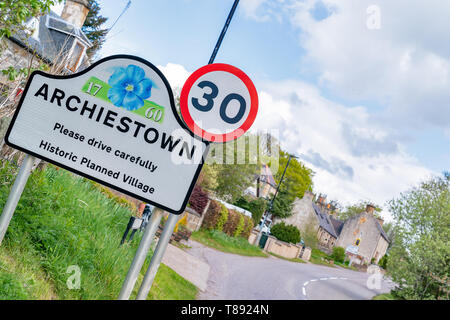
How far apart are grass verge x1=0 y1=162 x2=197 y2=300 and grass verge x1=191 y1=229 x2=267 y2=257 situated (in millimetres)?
15789

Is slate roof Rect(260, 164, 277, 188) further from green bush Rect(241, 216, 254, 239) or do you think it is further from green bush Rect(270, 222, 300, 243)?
green bush Rect(241, 216, 254, 239)

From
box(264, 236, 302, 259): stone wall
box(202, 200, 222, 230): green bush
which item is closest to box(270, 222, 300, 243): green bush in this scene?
box(264, 236, 302, 259): stone wall

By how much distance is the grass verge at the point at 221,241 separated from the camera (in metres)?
22.5

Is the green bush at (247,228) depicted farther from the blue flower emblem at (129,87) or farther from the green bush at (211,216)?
the blue flower emblem at (129,87)

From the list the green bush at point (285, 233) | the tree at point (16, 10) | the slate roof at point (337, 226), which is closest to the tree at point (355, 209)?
the slate roof at point (337, 226)

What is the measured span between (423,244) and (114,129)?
16.4 m

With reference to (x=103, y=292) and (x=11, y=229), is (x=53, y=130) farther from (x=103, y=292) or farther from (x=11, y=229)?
(x=103, y=292)

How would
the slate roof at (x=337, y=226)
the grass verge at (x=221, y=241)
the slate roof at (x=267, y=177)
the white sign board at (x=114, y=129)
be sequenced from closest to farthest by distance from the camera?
the white sign board at (x=114, y=129) < the grass verge at (x=221, y=241) < the slate roof at (x=267, y=177) < the slate roof at (x=337, y=226)

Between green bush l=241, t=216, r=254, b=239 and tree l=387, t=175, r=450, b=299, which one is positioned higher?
tree l=387, t=175, r=450, b=299

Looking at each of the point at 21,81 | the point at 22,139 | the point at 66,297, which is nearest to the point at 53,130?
the point at 22,139

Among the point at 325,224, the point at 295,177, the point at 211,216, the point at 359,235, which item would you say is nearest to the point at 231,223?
the point at 211,216

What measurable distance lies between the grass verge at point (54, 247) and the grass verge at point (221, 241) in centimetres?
1579

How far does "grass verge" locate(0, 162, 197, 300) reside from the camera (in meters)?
4.15

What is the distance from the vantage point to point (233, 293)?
456 inches
